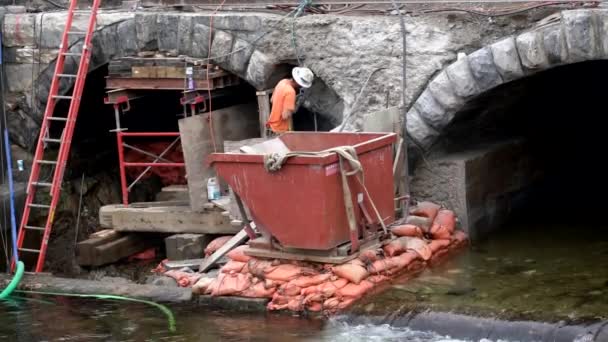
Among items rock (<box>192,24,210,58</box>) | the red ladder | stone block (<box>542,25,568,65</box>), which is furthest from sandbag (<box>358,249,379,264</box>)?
the red ladder

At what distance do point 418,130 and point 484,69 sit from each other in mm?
1049

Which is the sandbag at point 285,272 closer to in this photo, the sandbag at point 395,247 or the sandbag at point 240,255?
the sandbag at point 240,255

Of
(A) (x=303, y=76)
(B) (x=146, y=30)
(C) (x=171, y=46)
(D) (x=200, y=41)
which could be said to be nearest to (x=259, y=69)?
(A) (x=303, y=76)

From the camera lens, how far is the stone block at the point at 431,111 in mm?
11469

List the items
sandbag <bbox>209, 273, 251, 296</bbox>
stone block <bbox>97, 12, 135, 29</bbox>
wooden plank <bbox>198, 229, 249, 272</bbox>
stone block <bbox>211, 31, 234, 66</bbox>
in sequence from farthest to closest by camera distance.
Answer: stone block <bbox>97, 12, 135, 29</bbox>
stone block <bbox>211, 31, 234, 66</bbox>
wooden plank <bbox>198, 229, 249, 272</bbox>
sandbag <bbox>209, 273, 251, 296</bbox>

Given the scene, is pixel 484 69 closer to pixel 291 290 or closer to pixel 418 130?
pixel 418 130

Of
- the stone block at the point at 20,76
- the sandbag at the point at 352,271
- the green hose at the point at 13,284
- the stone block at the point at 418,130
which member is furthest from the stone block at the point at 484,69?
the stone block at the point at 20,76

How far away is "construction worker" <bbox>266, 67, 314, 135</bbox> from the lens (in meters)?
11.9

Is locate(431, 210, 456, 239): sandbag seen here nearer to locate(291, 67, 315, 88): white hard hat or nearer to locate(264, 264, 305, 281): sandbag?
locate(264, 264, 305, 281): sandbag

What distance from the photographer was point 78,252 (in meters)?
13.0

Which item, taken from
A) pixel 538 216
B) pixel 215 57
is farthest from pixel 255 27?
pixel 538 216

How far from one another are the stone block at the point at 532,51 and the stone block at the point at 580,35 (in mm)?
268

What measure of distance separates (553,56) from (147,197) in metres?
6.93

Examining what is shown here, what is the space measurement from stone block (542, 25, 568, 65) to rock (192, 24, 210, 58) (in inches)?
159
